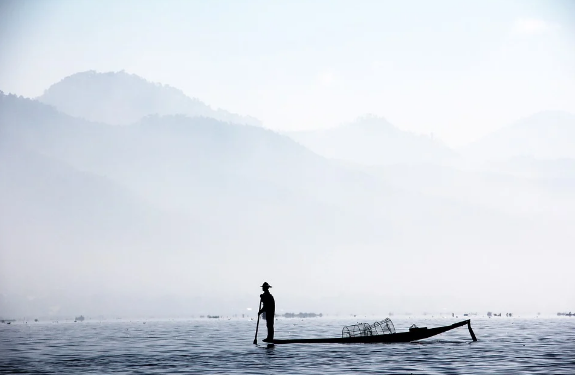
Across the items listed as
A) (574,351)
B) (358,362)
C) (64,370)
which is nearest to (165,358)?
(64,370)

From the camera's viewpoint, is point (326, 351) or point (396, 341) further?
point (396, 341)

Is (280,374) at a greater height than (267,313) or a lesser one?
lesser

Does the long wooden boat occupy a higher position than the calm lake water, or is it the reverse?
the long wooden boat

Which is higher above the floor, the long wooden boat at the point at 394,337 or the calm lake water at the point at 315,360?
the long wooden boat at the point at 394,337

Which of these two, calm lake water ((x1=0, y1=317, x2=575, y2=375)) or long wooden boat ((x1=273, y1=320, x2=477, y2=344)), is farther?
long wooden boat ((x1=273, y1=320, x2=477, y2=344))

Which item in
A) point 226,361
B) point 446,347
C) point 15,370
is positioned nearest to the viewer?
point 15,370

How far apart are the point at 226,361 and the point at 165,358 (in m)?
4.66

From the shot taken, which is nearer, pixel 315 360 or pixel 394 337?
pixel 315 360

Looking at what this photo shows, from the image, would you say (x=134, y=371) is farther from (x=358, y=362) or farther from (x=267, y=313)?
(x=267, y=313)

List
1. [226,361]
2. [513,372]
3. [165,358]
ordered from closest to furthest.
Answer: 1. [513,372]
2. [226,361]
3. [165,358]

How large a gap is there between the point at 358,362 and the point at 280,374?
6.40 m

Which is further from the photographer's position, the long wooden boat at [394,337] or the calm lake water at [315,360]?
the long wooden boat at [394,337]

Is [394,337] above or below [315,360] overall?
above

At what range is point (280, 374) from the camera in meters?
33.5
